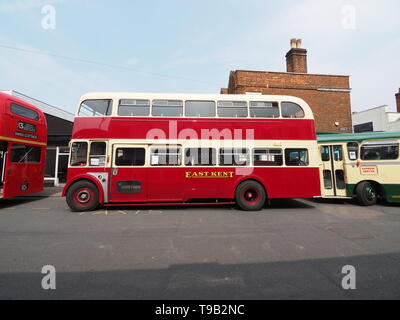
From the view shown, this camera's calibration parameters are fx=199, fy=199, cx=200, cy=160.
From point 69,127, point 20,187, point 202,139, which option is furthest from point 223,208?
point 69,127

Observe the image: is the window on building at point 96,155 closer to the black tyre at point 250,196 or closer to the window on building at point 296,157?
the black tyre at point 250,196

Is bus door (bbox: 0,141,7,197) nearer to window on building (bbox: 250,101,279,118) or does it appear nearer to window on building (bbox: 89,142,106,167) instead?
window on building (bbox: 89,142,106,167)

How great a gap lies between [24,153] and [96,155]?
12.6 feet

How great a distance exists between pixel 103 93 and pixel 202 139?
12.7 feet

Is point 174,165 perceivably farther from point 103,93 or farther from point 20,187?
point 20,187

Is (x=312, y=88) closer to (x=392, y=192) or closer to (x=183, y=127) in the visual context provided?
(x=392, y=192)

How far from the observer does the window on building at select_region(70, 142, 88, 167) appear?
22.4ft

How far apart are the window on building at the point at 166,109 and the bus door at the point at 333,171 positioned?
6432mm

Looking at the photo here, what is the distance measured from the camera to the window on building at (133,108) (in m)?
6.95

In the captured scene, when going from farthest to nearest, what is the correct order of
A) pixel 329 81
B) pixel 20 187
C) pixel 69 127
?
1. pixel 69 127
2. pixel 329 81
3. pixel 20 187

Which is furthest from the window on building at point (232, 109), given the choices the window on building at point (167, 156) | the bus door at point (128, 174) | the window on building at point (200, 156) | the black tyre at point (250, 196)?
the bus door at point (128, 174)

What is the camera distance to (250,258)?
343 cm

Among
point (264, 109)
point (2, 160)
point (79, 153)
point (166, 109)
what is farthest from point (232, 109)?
point (2, 160)

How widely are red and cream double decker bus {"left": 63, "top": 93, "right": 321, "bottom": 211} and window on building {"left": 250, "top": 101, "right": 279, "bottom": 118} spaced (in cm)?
4
